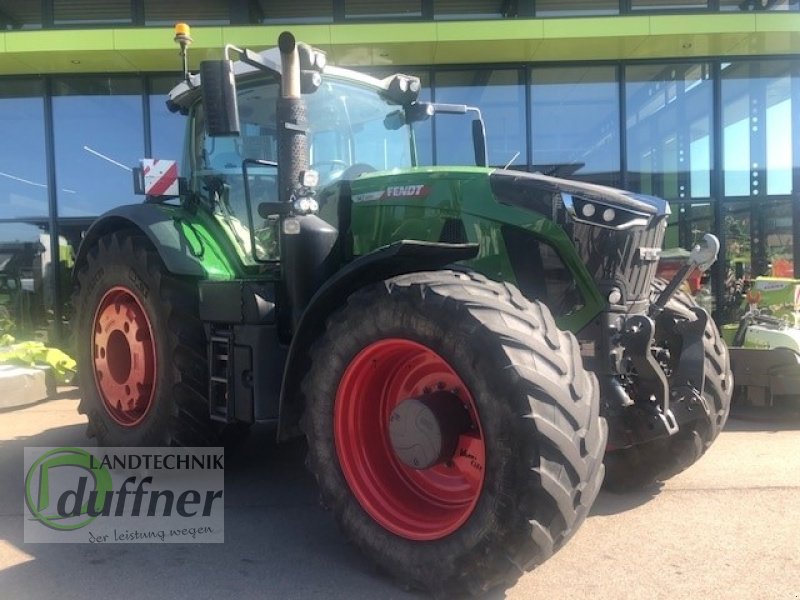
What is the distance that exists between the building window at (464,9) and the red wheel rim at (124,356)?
6565 millimetres

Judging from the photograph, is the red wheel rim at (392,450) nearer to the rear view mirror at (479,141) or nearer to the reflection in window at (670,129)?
the rear view mirror at (479,141)

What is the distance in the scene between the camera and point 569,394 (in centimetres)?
238

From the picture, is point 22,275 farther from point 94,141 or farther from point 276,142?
point 276,142

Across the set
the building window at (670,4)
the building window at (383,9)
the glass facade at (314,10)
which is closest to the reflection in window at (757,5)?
the glass facade at (314,10)

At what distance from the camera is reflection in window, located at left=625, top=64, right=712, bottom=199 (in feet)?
30.8

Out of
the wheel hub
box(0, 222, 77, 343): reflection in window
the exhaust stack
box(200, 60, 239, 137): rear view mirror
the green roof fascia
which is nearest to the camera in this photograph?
the wheel hub

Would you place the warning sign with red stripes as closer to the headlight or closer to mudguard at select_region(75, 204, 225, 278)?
mudguard at select_region(75, 204, 225, 278)

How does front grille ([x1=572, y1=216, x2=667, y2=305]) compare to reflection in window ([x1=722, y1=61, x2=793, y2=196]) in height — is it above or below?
below

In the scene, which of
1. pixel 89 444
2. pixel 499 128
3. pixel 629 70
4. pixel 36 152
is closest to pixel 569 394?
pixel 89 444

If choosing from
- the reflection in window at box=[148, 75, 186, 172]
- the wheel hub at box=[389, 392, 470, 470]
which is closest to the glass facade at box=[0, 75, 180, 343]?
the reflection in window at box=[148, 75, 186, 172]

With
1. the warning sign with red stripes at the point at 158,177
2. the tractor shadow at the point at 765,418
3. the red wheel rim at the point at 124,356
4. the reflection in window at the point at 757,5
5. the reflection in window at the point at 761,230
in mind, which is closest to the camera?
the red wheel rim at the point at 124,356

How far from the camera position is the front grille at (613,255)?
300 centimetres

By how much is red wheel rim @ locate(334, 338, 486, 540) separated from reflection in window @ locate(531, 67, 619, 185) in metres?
6.99

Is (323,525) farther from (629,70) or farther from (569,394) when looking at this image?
(629,70)
